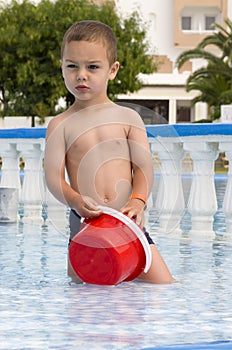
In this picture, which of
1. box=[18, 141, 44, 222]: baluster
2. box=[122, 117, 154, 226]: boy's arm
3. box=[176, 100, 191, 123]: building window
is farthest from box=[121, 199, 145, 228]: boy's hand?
box=[176, 100, 191, 123]: building window

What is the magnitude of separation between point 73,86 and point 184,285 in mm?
1184

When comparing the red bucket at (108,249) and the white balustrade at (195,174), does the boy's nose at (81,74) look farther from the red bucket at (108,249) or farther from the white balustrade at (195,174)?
the white balustrade at (195,174)

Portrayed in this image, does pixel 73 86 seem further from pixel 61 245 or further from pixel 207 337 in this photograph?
pixel 61 245

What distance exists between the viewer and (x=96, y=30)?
4.45 metres

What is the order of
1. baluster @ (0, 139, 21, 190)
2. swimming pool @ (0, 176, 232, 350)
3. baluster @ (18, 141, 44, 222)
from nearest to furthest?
swimming pool @ (0, 176, 232, 350) < baluster @ (18, 141, 44, 222) < baluster @ (0, 139, 21, 190)

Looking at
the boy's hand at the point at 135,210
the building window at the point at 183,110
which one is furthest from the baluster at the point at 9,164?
the building window at the point at 183,110

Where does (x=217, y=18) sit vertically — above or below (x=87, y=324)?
above

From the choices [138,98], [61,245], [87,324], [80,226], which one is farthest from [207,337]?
[138,98]

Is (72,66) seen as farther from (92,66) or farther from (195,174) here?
(195,174)

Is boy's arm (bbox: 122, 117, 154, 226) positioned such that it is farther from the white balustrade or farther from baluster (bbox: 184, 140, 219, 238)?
baluster (bbox: 184, 140, 219, 238)

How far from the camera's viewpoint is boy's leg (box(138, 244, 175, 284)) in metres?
4.66

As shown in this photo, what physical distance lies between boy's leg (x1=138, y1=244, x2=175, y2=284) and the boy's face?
87 cm

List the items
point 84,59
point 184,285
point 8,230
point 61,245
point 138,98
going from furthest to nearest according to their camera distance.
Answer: point 138,98
point 8,230
point 61,245
point 184,285
point 84,59

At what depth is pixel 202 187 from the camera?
23.7 ft
